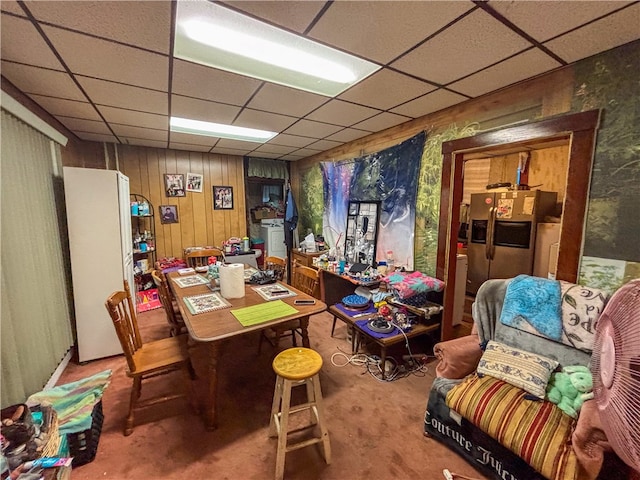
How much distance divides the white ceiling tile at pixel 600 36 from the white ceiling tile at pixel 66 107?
354 centimetres

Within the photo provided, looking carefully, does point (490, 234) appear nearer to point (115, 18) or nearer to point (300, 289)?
point (300, 289)

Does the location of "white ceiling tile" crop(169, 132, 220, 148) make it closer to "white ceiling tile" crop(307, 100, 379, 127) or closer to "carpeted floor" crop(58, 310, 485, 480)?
"white ceiling tile" crop(307, 100, 379, 127)

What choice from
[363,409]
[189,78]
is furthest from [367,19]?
[363,409]

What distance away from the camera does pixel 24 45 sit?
4.86 ft

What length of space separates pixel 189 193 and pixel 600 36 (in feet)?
15.8

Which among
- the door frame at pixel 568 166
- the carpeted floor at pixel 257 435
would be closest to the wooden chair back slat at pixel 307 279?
the carpeted floor at pixel 257 435

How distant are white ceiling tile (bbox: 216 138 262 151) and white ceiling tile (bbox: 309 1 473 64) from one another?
8.41 feet

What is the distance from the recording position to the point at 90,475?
1442mm

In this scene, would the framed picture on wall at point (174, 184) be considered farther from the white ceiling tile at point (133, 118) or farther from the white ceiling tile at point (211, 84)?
the white ceiling tile at point (211, 84)

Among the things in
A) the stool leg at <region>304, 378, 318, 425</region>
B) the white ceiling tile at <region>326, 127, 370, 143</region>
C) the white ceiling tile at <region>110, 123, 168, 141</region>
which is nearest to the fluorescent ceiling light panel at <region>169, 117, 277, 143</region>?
the white ceiling tile at <region>110, 123, 168, 141</region>

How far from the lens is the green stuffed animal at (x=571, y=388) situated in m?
1.34

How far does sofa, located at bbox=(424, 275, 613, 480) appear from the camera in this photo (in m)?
1.18

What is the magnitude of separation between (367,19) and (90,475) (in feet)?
9.13

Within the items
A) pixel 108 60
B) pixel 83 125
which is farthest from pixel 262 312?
pixel 83 125
